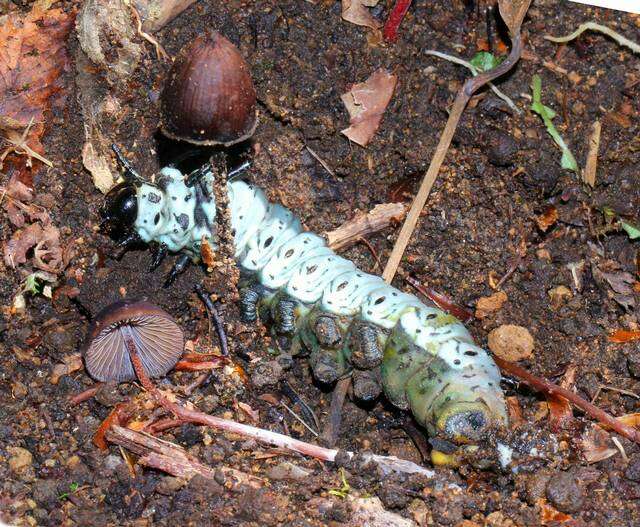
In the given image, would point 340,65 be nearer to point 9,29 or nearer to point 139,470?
point 9,29

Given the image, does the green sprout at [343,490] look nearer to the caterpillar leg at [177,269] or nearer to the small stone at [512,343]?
the small stone at [512,343]

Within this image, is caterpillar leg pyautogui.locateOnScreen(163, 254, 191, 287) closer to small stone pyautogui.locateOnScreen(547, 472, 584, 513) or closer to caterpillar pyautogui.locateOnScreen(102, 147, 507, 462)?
caterpillar pyautogui.locateOnScreen(102, 147, 507, 462)

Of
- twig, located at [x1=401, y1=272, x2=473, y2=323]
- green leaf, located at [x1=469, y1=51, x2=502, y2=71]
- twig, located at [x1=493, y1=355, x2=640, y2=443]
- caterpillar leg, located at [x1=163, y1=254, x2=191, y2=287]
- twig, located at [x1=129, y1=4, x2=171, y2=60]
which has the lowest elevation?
caterpillar leg, located at [x1=163, y1=254, x2=191, y2=287]

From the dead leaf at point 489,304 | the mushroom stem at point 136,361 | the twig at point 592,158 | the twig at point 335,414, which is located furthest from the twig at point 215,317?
the twig at point 592,158

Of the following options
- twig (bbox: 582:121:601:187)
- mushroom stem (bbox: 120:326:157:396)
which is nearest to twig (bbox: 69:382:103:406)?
mushroom stem (bbox: 120:326:157:396)

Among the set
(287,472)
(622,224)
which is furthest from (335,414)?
(622,224)
